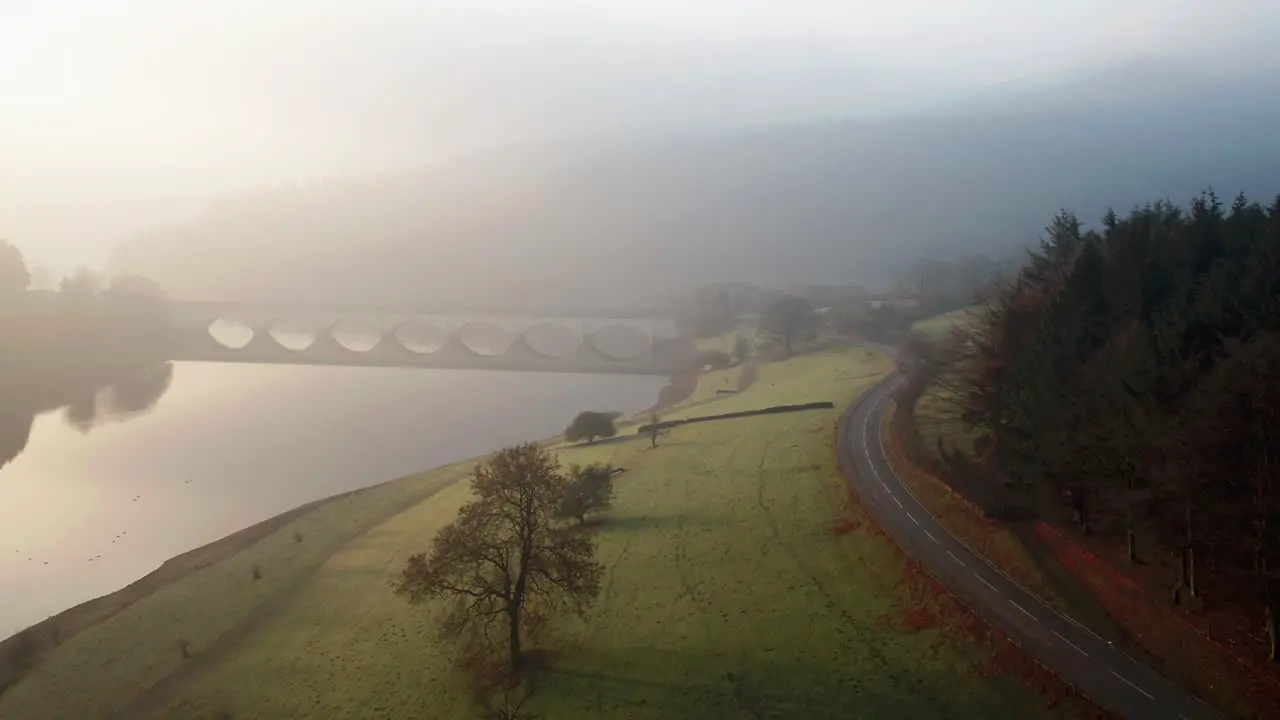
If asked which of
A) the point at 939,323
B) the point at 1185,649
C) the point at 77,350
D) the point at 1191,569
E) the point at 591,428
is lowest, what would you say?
the point at 1185,649

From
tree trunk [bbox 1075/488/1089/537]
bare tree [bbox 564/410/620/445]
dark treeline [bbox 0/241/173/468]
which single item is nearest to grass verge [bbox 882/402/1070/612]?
tree trunk [bbox 1075/488/1089/537]

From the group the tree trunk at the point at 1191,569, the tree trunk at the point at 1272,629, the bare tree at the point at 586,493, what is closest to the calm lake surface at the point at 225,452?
the bare tree at the point at 586,493

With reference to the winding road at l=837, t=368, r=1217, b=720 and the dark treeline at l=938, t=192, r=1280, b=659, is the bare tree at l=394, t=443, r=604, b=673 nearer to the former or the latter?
the winding road at l=837, t=368, r=1217, b=720

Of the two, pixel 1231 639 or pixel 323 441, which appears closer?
pixel 1231 639

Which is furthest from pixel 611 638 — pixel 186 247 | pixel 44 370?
pixel 186 247

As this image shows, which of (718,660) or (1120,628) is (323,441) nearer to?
(718,660)

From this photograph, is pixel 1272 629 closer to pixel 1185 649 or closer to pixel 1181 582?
pixel 1185 649

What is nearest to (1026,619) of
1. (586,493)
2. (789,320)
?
(586,493)
